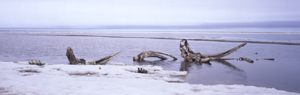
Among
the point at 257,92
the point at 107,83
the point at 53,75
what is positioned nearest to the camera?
the point at 257,92

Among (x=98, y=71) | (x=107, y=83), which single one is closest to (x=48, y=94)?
(x=107, y=83)

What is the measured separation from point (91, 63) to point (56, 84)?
19.4 ft

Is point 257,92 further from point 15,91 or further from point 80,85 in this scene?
point 15,91

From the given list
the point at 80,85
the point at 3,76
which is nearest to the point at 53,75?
the point at 3,76

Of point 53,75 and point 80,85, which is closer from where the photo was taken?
point 80,85

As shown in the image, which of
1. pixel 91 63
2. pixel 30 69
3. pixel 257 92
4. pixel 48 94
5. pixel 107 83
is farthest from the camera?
pixel 91 63

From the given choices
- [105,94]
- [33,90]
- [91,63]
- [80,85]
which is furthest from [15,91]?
[91,63]

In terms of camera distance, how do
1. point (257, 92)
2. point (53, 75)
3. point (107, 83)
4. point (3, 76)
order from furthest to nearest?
point (53, 75), point (3, 76), point (107, 83), point (257, 92)

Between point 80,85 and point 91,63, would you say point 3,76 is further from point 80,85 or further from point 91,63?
point 91,63

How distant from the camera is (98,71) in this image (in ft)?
37.9

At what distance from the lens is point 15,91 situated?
7457 mm

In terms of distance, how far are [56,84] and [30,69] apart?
3.79 metres

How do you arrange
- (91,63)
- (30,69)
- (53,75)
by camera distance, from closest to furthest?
(53,75) → (30,69) → (91,63)

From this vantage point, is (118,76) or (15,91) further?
(118,76)
